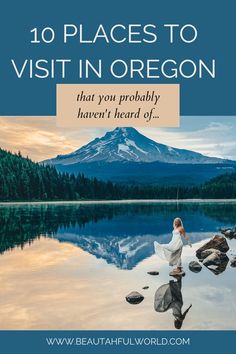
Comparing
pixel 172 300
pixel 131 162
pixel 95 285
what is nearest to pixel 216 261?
pixel 95 285

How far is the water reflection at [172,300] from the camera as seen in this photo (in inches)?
540

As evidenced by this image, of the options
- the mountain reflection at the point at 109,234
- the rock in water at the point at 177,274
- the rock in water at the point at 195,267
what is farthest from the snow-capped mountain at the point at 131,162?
the rock in water at the point at 177,274

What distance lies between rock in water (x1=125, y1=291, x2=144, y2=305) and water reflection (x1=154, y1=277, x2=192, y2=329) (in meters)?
0.47

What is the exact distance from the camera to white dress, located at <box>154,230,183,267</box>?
19.1 metres

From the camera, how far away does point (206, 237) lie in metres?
30.7

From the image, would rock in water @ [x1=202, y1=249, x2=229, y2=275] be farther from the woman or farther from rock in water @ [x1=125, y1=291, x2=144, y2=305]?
rock in water @ [x1=125, y1=291, x2=144, y2=305]

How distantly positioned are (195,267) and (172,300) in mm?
4739

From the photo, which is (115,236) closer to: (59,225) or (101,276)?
(59,225)

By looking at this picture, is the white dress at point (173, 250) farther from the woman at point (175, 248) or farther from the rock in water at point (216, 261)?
the rock in water at point (216, 261)

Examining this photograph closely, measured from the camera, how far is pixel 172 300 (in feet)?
50.0

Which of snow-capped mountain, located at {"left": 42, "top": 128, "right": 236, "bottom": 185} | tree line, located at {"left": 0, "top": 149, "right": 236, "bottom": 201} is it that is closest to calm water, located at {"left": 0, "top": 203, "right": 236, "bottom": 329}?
tree line, located at {"left": 0, "top": 149, "right": 236, "bottom": 201}

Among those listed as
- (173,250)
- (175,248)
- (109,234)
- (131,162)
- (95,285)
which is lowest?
(109,234)

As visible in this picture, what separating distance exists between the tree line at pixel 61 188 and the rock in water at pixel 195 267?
45.7 m

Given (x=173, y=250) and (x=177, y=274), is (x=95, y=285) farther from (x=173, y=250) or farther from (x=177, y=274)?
(x=173, y=250)
